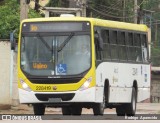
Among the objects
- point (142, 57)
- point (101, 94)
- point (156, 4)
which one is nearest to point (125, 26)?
point (142, 57)

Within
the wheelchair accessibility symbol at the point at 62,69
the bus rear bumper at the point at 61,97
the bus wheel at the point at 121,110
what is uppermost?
the wheelchair accessibility symbol at the point at 62,69

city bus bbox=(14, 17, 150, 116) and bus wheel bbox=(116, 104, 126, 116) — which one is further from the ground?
city bus bbox=(14, 17, 150, 116)

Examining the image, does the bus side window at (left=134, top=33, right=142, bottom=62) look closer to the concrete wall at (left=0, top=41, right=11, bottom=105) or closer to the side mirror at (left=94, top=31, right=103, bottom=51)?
the side mirror at (left=94, top=31, right=103, bottom=51)

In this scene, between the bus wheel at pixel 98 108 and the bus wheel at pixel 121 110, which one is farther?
the bus wheel at pixel 121 110

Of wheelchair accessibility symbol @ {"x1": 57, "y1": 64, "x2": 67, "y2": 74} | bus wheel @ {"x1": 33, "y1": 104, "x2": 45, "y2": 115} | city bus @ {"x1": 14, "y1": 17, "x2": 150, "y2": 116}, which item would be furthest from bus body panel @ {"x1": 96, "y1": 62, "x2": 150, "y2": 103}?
bus wheel @ {"x1": 33, "y1": 104, "x2": 45, "y2": 115}

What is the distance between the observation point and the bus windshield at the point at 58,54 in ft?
71.7

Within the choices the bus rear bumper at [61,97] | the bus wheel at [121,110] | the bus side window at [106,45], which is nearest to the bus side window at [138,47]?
the bus wheel at [121,110]

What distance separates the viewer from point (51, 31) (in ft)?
73.0

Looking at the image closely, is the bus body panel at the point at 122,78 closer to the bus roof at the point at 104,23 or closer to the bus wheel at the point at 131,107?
the bus wheel at the point at 131,107

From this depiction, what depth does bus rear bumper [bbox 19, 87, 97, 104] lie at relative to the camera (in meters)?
21.8

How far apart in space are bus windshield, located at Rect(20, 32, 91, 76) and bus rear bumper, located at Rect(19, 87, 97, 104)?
24.1 inches

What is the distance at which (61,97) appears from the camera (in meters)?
21.9

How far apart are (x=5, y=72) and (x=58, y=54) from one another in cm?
740

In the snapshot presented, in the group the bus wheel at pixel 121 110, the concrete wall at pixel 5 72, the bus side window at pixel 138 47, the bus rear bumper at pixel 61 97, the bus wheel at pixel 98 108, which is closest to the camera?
the bus rear bumper at pixel 61 97
